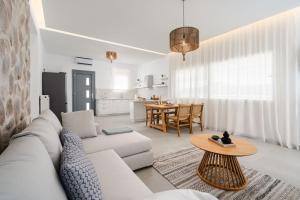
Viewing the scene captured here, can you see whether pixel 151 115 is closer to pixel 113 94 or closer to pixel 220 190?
pixel 220 190

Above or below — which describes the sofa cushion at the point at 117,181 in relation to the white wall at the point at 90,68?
below

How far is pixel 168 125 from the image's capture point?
4.60m

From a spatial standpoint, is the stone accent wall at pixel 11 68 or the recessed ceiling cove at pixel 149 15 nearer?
the stone accent wall at pixel 11 68

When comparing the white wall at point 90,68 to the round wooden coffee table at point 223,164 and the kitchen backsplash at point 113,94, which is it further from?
the round wooden coffee table at point 223,164

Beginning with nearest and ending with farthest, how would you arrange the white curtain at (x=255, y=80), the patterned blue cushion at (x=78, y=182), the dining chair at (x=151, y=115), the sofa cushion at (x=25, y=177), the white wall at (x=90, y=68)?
the sofa cushion at (x=25, y=177) < the patterned blue cushion at (x=78, y=182) < the white curtain at (x=255, y=80) < the dining chair at (x=151, y=115) < the white wall at (x=90, y=68)

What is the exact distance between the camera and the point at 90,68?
23.2ft

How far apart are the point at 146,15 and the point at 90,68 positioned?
15.7 feet

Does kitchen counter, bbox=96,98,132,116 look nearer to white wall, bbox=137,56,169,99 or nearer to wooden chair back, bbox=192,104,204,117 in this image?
white wall, bbox=137,56,169,99

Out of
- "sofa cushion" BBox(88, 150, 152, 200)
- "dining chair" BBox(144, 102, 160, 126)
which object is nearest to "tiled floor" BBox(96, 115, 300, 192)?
"sofa cushion" BBox(88, 150, 152, 200)

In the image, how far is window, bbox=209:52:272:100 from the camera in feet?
11.1

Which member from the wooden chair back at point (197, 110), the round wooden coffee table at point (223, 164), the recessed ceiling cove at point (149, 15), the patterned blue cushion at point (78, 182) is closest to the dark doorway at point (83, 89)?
the recessed ceiling cove at point (149, 15)

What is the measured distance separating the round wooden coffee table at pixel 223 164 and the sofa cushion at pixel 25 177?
1.58 m

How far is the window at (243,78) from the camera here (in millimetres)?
3395

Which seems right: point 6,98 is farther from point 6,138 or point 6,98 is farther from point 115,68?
point 115,68
